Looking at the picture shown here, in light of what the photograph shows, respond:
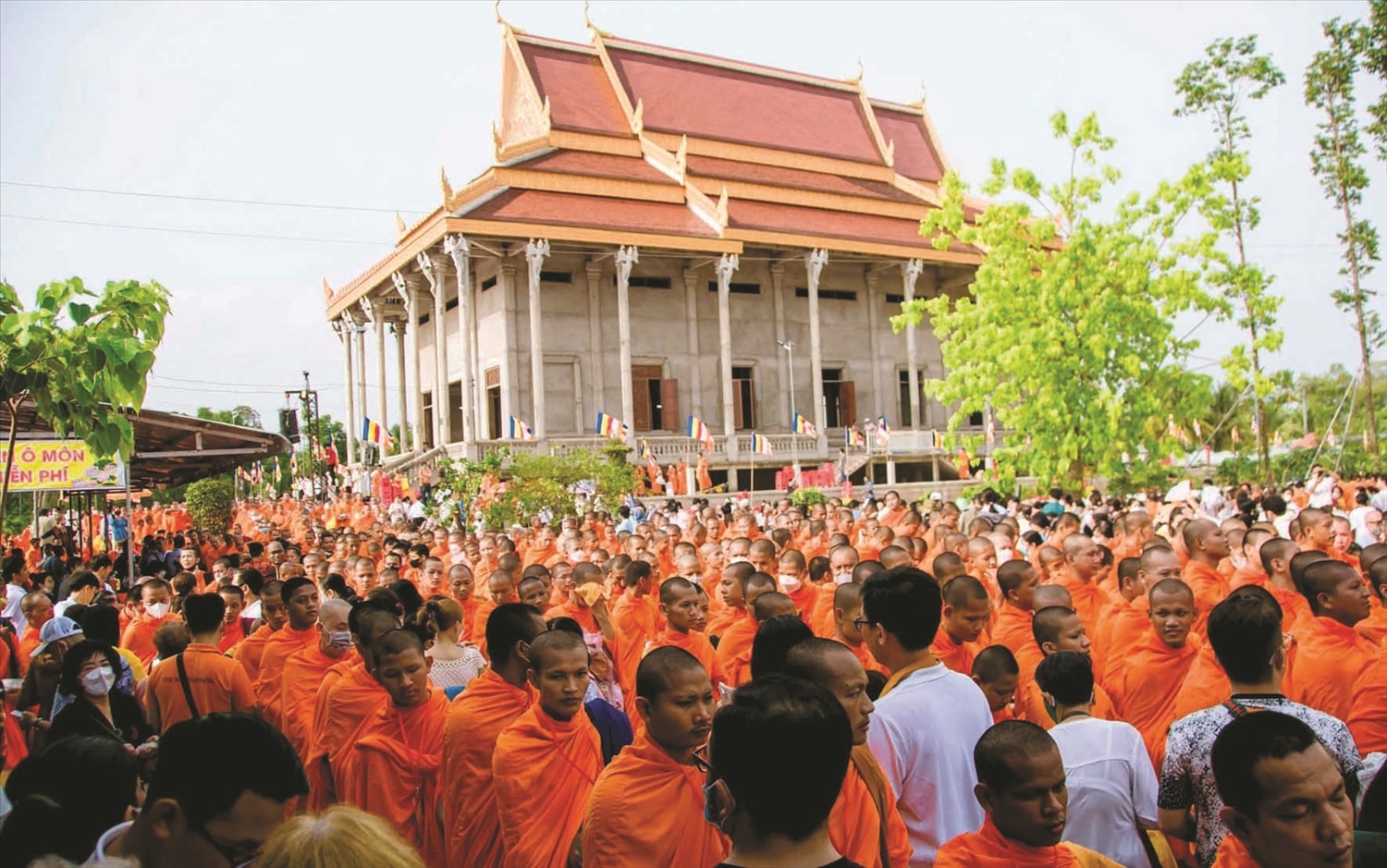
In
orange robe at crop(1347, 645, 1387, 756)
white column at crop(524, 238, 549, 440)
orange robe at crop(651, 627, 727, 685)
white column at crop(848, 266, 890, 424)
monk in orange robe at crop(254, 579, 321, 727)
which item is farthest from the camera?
white column at crop(848, 266, 890, 424)

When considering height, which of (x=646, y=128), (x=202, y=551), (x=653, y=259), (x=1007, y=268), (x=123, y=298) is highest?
(x=646, y=128)

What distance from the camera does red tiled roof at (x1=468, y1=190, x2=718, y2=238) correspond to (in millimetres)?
28094

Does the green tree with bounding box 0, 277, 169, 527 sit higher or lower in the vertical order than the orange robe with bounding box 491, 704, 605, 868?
higher

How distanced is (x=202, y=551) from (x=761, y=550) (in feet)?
41.5

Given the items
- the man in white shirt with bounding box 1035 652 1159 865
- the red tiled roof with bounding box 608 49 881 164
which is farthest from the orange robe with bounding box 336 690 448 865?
the red tiled roof with bounding box 608 49 881 164

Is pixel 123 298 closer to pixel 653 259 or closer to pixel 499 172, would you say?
pixel 499 172

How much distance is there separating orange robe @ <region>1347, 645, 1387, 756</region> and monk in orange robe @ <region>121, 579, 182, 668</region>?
7.10m

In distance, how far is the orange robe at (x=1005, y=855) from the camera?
8.58 ft

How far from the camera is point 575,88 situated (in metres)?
34.5

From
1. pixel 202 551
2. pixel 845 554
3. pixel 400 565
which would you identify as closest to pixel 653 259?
pixel 202 551

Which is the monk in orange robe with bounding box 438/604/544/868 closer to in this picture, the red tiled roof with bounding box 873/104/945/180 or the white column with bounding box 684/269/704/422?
the white column with bounding box 684/269/704/422

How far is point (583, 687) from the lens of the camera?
12.5 feet

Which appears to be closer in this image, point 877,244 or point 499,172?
point 499,172

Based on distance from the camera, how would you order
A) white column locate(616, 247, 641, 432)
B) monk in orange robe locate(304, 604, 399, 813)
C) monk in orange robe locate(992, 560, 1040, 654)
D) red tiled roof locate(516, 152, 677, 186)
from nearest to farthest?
monk in orange robe locate(304, 604, 399, 813) < monk in orange robe locate(992, 560, 1040, 654) < white column locate(616, 247, 641, 432) < red tiled roof locate(516, 152, 677, 186)
